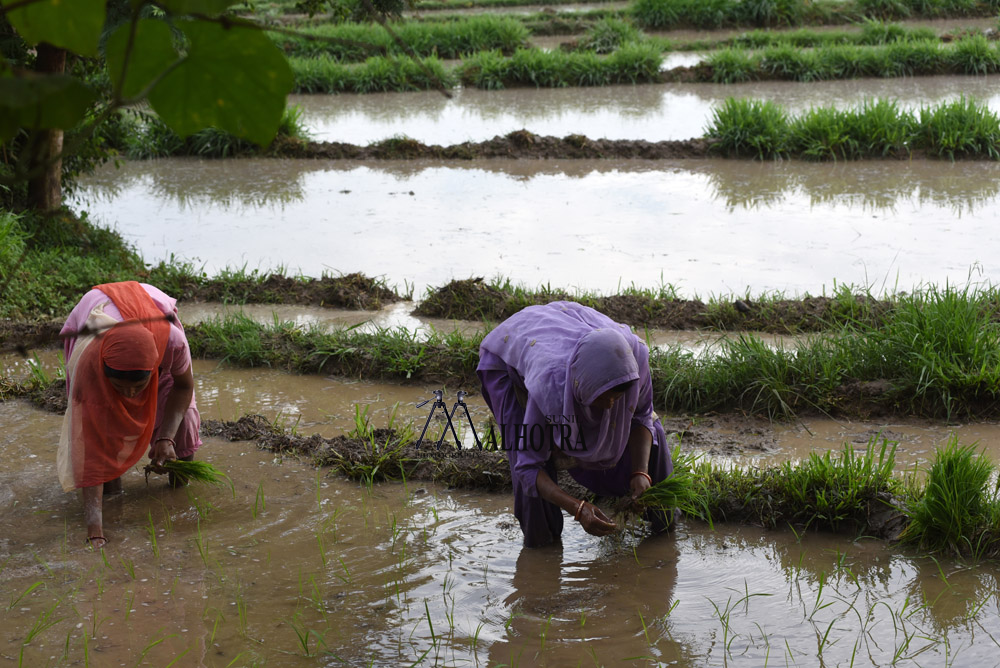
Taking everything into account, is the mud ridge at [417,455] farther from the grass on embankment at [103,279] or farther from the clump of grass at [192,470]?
the grass on embankment at [103,279]

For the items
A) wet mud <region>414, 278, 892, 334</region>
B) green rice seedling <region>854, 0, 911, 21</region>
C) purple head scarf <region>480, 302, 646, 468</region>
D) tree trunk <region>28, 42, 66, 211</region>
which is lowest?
wet mud <region>414, 278, 892, 334</region>

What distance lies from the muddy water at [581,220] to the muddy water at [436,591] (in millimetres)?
2942

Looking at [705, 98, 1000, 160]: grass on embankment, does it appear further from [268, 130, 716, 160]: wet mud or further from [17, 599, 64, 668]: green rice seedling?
[17, 599, 64, 668]: green rice seedling

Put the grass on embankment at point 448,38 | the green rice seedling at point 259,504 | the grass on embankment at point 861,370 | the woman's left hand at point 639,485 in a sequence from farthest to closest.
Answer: the grass on embankment at point 448,38, the grass on embankment at point 861,370, the green rice seedling at point 259,504, the woman's left hand at point 639,485

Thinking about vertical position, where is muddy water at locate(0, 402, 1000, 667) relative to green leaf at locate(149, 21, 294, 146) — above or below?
below

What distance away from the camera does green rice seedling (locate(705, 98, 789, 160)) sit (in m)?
9.66

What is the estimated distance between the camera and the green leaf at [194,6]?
82 centimetres

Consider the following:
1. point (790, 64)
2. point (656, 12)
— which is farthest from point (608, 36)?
point (790, 64)

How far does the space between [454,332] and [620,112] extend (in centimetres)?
724

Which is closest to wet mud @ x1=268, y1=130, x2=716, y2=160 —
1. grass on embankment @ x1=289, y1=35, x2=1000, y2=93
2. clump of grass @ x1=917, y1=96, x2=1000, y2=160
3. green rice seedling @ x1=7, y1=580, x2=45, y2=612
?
grass on embankment @ x1=289, y1=35, x2=1000, y2=93

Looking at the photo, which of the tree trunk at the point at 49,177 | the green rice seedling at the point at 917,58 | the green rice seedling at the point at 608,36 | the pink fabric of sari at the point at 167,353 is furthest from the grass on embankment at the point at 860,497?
the green rice seedling at the point at 608,36

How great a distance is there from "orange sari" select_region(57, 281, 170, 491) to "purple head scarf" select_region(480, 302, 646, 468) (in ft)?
4.29

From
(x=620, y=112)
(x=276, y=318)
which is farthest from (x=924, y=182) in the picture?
(x=276, y=318)

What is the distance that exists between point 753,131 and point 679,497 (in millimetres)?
6984
